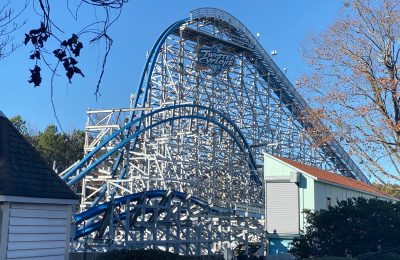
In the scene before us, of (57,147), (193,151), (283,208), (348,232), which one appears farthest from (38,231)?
(57,147)

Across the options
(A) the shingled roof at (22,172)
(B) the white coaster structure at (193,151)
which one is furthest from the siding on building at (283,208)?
(A) the shingled roof at (22,172)

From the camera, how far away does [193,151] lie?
30.1 metres

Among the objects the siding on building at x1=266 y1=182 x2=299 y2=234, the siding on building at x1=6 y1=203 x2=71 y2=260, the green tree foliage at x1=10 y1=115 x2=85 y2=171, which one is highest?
the green tree foliage at x1=10 y1=115 x2=85 y2=171

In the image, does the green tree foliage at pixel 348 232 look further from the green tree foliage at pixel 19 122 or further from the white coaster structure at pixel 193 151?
the green tree foliage at pixel 19 122

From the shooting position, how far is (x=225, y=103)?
3384 cm

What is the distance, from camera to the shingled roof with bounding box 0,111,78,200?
1007cm

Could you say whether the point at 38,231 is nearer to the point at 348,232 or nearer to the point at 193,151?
the point at 348,232

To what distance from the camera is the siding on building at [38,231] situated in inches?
388

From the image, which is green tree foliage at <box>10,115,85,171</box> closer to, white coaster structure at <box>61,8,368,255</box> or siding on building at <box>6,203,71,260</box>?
white coaster structure at <box>61,8,368,255</box>

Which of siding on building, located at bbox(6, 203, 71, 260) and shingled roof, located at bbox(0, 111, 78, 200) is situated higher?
shingled roof, located at bbox(0, 111, 78, 200)

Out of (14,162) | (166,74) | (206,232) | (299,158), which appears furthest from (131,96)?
(14,162)

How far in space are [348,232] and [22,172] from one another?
11.4 metres

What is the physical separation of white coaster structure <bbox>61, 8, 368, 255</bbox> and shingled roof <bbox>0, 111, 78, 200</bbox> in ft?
24.5

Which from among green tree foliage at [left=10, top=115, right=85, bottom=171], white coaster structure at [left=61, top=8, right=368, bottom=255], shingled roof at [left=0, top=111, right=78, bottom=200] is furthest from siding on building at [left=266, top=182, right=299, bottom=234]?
green tree foliage at [left=10, top=115, right=85, bottom=171]
